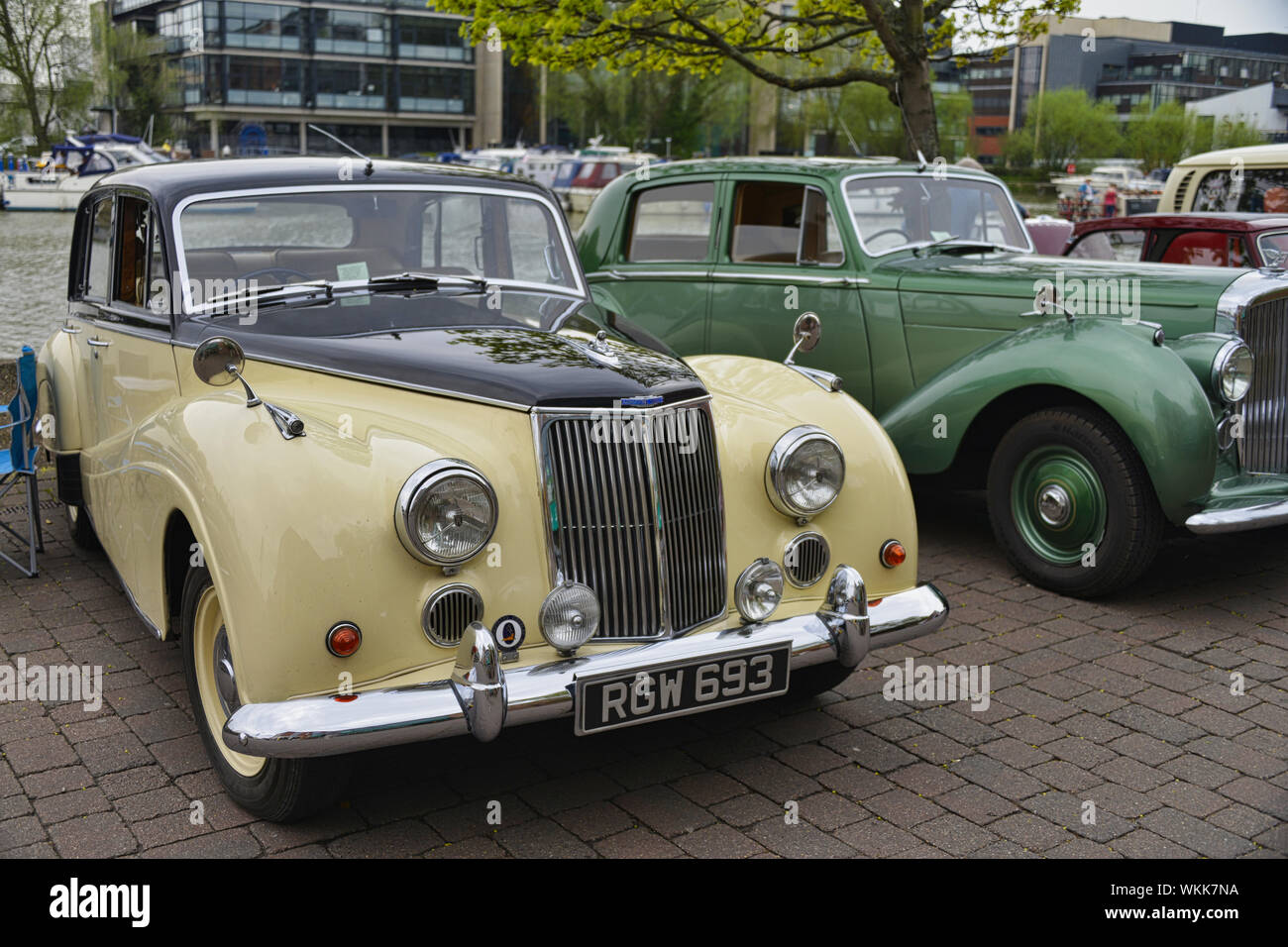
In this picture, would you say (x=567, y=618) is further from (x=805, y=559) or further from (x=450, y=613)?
(x=805, y=559)

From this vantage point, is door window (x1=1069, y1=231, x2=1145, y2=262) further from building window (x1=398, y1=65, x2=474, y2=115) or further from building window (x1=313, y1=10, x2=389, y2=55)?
building window (x1=398, y1=65, x2=474, y2=115)

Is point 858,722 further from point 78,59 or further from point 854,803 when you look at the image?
point 78,59

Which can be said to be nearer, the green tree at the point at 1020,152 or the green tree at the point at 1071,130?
the green tree at the point at 1071,130

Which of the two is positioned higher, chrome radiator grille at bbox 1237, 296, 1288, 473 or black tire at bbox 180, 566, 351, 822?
chrome radiator grille at bbox 1237, 296, 1288, 473

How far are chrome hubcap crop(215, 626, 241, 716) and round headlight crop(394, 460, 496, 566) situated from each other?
2.25 ft

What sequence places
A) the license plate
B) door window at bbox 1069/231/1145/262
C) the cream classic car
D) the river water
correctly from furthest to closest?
the river water < door window at bbox 1069/231/1145/262 < the license plate < the cream classic car

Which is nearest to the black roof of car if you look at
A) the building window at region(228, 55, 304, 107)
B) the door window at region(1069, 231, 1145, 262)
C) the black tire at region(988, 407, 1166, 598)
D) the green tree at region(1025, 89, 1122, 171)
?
the black tire at region(988, 407, 1166, 598)

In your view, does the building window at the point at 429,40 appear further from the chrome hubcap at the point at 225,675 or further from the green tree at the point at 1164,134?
the chrome hubcap at the point at 225,675

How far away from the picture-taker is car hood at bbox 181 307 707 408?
343 cm

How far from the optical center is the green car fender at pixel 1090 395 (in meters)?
5.08

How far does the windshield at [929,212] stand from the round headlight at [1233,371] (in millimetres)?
1953

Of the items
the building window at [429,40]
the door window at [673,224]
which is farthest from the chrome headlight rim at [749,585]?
the building window at [429,40]

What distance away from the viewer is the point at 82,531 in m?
5.91
